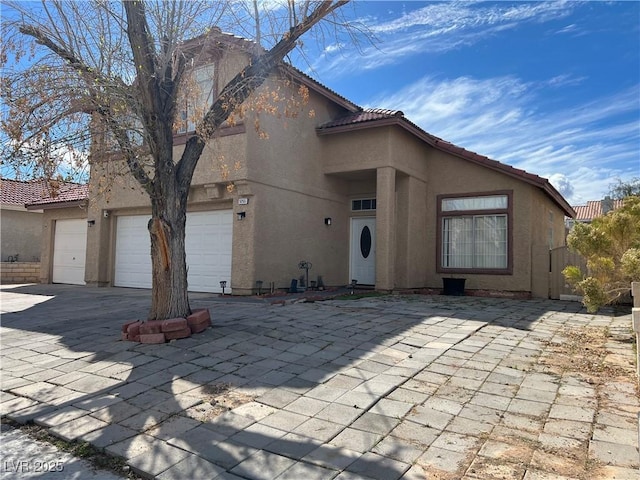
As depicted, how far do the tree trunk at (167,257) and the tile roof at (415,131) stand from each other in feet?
23.6

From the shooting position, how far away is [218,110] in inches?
274

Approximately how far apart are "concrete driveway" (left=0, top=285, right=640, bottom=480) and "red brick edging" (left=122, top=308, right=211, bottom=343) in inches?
9.0

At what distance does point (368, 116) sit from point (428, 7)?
4164 mm

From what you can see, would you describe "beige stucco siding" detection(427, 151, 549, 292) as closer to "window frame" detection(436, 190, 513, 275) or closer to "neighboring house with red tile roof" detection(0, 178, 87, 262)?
"window frame" detection(436, 190, 513, 275)

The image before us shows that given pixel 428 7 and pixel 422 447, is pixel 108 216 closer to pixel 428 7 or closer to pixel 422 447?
pixel 428 7

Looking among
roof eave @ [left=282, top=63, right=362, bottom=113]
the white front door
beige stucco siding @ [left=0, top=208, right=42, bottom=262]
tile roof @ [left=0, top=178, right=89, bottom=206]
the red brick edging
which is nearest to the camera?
the red brick edging

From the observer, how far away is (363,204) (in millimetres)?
14734

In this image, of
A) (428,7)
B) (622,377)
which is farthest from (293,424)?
(428,7)

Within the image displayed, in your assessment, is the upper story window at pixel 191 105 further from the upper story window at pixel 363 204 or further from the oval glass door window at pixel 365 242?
the oval glass door window at pixel 365 242

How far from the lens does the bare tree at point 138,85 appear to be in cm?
623

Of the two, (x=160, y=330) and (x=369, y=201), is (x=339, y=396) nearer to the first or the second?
(x=160, y=330)

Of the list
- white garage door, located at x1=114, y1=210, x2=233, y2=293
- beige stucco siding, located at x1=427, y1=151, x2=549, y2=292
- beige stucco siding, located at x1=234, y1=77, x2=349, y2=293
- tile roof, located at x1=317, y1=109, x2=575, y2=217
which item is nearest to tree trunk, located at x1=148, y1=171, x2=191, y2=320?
beige stucco siding, located at x1=234, y1=77, x2=349, y2=293

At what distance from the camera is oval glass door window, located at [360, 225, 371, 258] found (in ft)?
47.6

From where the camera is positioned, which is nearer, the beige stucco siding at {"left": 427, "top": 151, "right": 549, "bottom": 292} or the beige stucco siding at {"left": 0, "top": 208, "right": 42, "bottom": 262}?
the beige stucco siding at {"left": 427, "top": 151, "right": 549, "bottom": 292}
